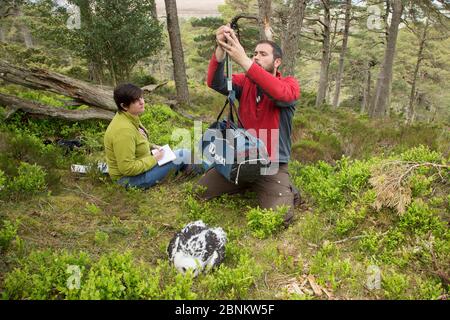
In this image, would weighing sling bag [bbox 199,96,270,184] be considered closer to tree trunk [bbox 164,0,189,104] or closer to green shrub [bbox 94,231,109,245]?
green shrub [bbox 94,231,109,245]

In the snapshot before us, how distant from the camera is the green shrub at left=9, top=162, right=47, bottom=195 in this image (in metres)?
4.31

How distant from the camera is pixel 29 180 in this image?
4.37 m

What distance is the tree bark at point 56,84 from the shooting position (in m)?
6.54

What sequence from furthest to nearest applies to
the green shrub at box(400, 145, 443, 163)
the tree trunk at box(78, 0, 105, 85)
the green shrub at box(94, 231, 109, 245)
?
1. the tree trunk at box(78, 0, 105, 85)
2. the green shrub at box(400, 145, 443, 163)
3. the green shrub at box(94, 231, 109, 245)

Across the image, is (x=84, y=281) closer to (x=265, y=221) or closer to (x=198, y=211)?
(x=198, y=211)

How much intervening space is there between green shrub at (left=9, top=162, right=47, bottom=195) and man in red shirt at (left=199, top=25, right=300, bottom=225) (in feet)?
7.00

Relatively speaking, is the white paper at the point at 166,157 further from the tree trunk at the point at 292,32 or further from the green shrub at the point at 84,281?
the tree trunk at the point at 292,32

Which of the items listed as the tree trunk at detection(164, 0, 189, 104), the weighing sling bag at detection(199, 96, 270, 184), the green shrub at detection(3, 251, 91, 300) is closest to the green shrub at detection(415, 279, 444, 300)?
the weighing sling bag at detection(199, 96, 270, 184)

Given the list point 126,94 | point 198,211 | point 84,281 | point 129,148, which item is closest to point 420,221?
point 198,211

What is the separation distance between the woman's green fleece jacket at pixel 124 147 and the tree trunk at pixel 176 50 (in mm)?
6289

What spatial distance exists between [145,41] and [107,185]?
8.78 meters

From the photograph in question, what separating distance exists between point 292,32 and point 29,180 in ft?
20.1

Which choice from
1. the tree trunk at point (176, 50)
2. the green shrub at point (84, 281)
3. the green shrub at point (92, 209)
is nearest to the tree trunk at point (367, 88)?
the tree trunk at point (176, 50)
